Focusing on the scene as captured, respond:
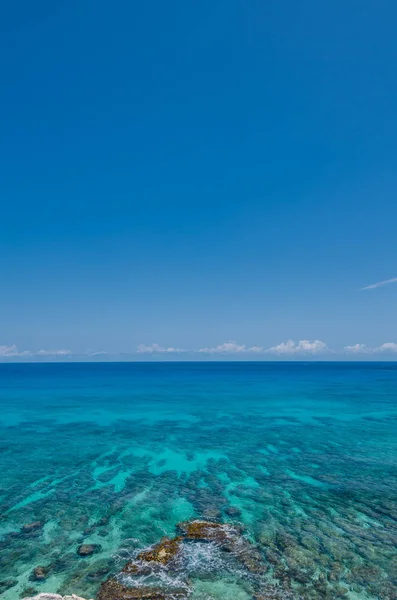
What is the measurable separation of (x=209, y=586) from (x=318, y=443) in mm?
24208

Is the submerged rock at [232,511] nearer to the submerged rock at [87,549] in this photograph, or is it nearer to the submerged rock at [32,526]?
the submerged rock at [87,549]

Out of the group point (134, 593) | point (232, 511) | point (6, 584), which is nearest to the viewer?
point (134, 593)

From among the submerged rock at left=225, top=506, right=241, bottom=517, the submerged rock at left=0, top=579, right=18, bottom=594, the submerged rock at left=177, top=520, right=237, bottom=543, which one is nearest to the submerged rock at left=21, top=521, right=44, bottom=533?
the submerged rock at left=0, top=579, right=18, bottom=594

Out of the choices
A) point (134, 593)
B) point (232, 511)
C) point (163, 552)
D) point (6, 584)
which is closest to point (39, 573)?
point (6, 584)

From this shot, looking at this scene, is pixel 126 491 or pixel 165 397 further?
pixel 165 397

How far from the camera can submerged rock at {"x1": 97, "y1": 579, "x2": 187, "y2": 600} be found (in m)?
11.5

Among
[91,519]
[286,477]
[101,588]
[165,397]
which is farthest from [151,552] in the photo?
[165,397]

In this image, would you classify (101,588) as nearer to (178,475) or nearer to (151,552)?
(151,552)

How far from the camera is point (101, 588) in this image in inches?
477

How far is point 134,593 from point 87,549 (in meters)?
4.02

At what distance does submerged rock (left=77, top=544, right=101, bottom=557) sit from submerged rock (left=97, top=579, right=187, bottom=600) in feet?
8.61

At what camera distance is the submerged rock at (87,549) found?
47.3 feet

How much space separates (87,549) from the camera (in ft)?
48.1

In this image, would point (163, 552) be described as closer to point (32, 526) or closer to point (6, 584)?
point (6, 584)
